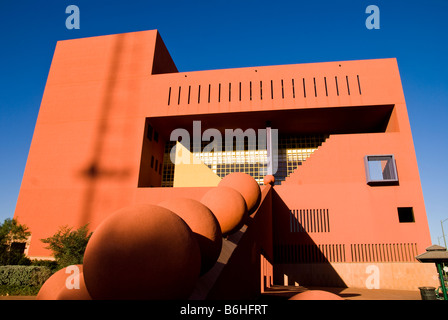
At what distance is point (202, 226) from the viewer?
347cm

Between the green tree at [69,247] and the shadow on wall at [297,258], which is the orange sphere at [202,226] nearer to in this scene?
the green tree at [69,247]

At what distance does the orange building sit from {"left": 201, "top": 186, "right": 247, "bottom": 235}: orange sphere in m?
8.87

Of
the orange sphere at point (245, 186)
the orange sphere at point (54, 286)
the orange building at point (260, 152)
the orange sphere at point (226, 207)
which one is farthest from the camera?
the orange building at point (260, 152)

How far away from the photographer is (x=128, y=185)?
1986 cm

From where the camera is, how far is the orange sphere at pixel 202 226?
3.43 m

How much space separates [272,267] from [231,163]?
980 centimetres

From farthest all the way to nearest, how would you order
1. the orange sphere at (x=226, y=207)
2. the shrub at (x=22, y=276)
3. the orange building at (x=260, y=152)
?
the orange building at (x=260, y=152) → the shrub at (x=22, y=276) → the orange sphere at (x=226, y=207)

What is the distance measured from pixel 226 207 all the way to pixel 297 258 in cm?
1351

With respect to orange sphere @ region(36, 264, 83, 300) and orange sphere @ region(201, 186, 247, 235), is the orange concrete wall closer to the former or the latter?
orange sphere @ region(201, 186, 247, 235)

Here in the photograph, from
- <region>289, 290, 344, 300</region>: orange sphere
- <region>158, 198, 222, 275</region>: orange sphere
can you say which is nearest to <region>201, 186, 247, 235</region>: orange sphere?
<region>158, 198, 222, 275</region>: orange sphere

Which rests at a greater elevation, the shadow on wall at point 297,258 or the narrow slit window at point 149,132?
the narrow slit window at point 149,132

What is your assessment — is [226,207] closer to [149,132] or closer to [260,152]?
[149,132]

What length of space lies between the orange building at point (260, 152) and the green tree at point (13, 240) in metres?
0.66

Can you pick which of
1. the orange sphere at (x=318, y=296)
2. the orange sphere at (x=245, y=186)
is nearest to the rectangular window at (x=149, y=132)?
the orange sphere at (x=245, y=186)
